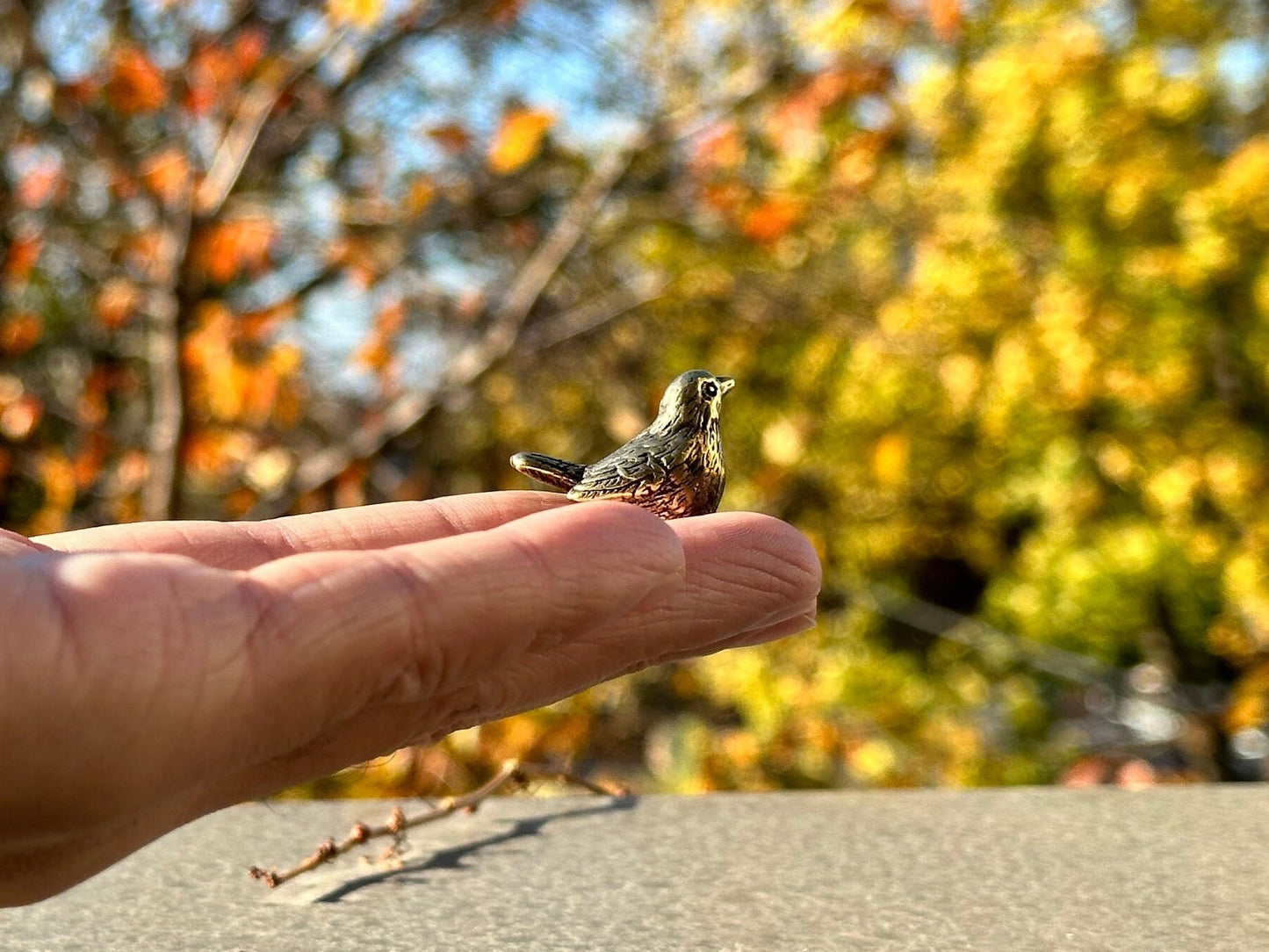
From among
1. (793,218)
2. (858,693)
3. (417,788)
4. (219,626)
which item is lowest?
(417,788)

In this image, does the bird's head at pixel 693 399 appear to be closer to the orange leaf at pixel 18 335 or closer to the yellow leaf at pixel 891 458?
the yellow leaf at pixel 891 458

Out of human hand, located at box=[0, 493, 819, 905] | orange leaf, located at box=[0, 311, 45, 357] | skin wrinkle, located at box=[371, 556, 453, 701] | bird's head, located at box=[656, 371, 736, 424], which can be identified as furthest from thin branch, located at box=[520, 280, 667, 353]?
skin wrinkle, located at box=[371, 556, 453, 701]

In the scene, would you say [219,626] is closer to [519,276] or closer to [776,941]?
[776,941]

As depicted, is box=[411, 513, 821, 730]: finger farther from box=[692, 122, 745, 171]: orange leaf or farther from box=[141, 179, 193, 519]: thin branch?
box=[692, 122, 745, 171]: orange leaf

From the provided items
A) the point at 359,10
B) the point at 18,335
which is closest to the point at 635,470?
the point at 359,10

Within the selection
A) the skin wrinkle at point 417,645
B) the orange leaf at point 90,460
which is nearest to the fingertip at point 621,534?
the skin wrinkle at point 417,645

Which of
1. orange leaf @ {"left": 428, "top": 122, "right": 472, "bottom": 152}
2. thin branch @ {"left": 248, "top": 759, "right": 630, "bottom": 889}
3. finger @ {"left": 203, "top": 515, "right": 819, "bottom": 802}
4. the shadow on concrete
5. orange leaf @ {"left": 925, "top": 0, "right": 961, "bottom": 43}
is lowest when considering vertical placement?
the shadow on concrete

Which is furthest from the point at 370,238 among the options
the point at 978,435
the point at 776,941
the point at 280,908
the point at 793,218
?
the point at 776,941
